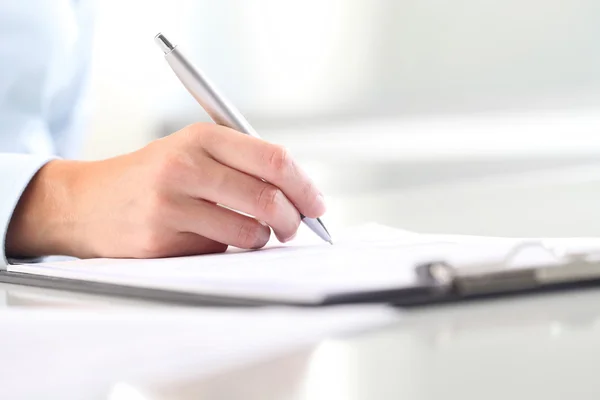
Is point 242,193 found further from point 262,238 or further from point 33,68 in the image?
point 33,68

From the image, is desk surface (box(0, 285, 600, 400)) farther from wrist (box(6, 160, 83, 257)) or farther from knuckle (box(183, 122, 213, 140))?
wrist (box(6, 160, 83, 257))

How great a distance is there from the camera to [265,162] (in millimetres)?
424

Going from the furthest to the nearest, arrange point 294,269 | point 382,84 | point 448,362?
point 382,84
point 294,269
point 448,362

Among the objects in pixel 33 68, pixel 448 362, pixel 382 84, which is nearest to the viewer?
pixel 448 362

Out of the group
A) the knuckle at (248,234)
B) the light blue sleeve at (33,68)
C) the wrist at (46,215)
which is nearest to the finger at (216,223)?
the knuckle at (248,234)

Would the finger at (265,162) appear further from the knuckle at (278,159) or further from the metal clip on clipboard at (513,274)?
the metal clip on clipboard at (513,274)

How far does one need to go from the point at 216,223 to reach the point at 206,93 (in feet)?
0.28

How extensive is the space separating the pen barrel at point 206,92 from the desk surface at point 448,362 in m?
0.24

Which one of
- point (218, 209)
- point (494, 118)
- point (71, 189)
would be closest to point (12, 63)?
point (71, 189)

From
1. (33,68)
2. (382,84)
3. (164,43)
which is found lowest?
(164,43)

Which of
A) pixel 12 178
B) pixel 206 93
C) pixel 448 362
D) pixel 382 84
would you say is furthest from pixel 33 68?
pixel 382 84

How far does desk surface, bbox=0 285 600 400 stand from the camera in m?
0.19

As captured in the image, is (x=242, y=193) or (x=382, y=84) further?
(x=382, y=84)

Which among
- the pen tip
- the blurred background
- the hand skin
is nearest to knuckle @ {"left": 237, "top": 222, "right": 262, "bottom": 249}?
the hand skin
